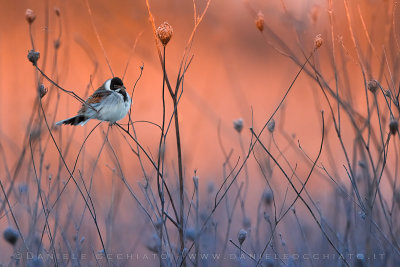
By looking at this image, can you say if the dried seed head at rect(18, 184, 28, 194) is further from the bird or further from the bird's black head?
the bird's black head

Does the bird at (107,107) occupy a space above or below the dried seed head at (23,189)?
above

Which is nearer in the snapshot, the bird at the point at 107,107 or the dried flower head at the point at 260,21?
the dried flower head at the point at 260,21

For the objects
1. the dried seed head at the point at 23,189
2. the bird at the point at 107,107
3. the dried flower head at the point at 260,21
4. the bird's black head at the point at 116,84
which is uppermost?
the bird's black head at the point at 116,84

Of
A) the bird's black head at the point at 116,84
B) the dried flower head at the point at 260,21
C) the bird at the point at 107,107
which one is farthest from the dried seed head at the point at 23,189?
the dried flower head at the point at 260,21

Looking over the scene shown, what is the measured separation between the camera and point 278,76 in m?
9.16

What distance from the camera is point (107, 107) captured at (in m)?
3.40

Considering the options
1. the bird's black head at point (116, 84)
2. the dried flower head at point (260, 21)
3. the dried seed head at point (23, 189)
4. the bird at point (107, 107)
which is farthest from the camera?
the bird's black head at point (116, 84)

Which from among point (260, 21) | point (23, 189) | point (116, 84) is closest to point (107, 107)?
point (116, 84)

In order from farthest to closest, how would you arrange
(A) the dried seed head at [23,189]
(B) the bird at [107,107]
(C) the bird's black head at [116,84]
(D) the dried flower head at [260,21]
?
(C) the bird's black head at [116,84] → (B) the bird at [107,107] → (A) the dried seed head at [23,189] → (D) the dried flower head at [260,21]

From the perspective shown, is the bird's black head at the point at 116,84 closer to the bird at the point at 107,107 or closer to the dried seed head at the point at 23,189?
the bird at the point at 107,107

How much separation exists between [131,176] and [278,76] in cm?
470

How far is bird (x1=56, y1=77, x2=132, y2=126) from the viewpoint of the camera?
3311 mm

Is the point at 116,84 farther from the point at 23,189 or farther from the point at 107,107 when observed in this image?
the point at 23,189

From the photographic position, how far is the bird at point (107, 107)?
3311mm
